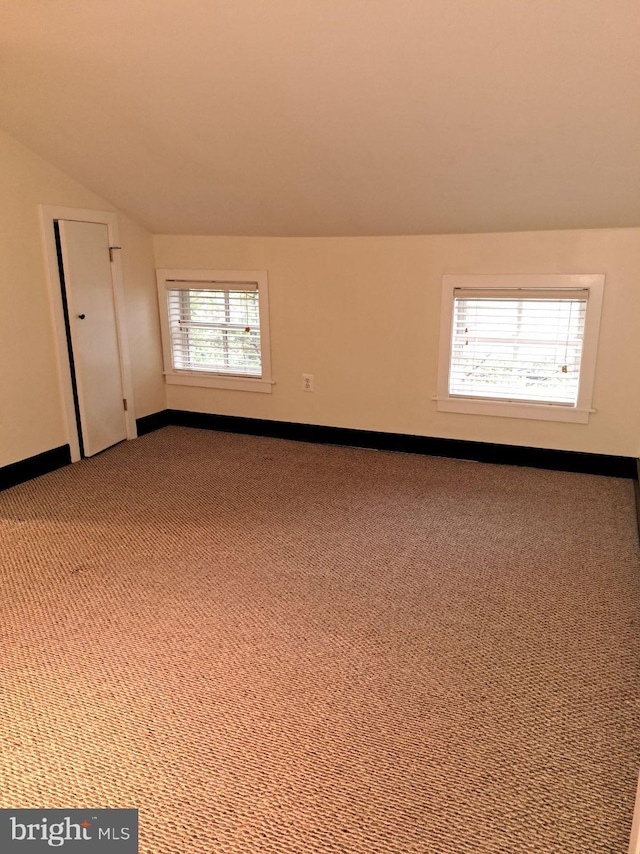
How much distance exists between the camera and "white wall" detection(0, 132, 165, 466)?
11.0 ft

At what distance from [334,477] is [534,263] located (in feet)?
5.69

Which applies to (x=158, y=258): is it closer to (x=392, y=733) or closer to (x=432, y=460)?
(x=432, y=460)

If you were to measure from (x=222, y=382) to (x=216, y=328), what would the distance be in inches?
16.0

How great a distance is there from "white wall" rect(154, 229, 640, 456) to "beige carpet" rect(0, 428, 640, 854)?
564 millimetres

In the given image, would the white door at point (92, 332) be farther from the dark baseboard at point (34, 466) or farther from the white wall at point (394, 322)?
the white wall at point (394, 322)

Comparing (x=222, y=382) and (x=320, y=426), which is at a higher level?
(x=222, y=382)

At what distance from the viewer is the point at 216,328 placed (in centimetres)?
454

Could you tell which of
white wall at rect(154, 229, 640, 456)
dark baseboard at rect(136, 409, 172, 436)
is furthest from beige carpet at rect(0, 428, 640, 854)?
dark baseboard at rect(136, 409, 172, 436)

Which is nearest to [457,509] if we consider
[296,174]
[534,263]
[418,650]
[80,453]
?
[418,650]

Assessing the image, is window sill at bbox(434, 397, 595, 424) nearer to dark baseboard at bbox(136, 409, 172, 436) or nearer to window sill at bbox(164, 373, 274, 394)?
window sill at bbox(164, 373, 274, 394)

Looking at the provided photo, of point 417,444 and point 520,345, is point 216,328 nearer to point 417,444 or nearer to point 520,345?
point 417,444

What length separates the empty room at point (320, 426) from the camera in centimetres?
163

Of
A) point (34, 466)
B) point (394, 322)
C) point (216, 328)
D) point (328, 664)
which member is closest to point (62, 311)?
point (34, 466)

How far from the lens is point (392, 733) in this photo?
1743 mm
